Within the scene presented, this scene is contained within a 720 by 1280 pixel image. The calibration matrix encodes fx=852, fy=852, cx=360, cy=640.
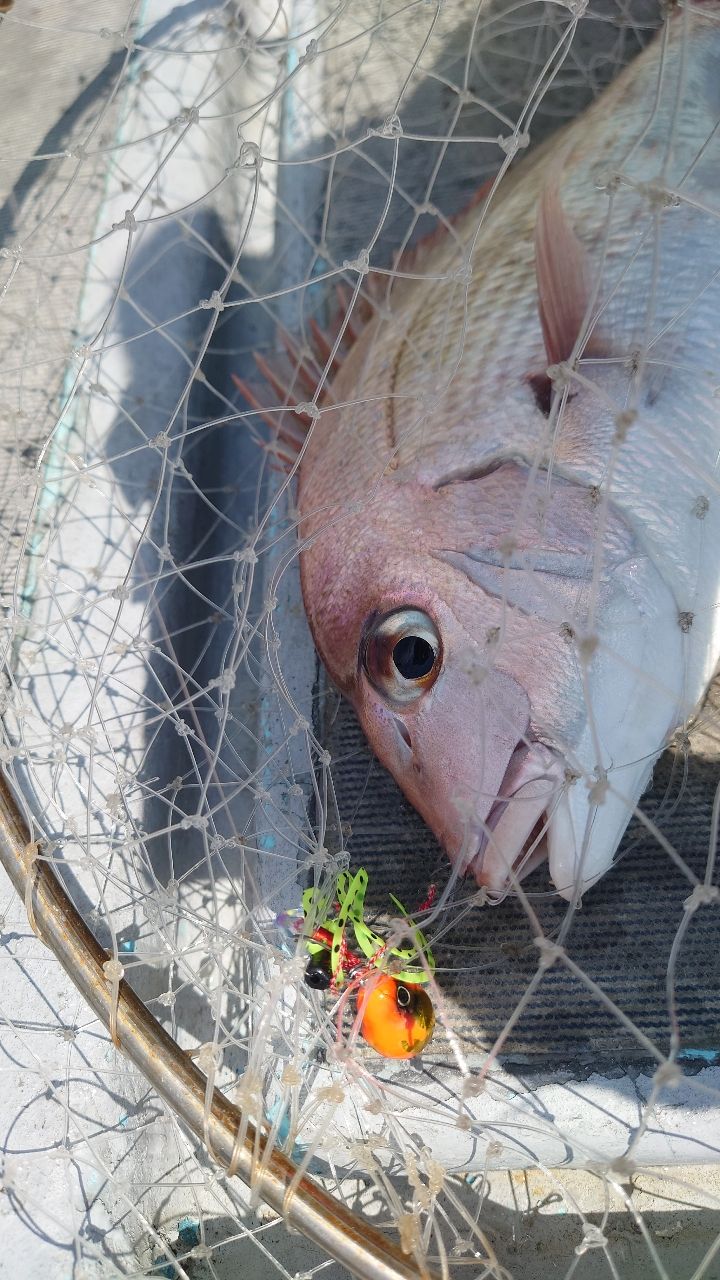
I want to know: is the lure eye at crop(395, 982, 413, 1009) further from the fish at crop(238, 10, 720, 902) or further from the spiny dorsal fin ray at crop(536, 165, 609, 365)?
the spiny dorsal fin ray at crop(536, 165, 609, 365)

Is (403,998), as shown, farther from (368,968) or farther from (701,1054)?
(701,1054)

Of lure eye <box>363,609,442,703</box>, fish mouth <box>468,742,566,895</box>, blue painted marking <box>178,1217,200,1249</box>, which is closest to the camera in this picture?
fish mouth <box>468,742,566,895</box>

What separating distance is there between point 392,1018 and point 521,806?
0.37 m

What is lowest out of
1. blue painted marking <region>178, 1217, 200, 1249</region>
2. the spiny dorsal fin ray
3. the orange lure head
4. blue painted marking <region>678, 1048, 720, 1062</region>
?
blue painted marking <region>678, 1048, 720, 1062</region>

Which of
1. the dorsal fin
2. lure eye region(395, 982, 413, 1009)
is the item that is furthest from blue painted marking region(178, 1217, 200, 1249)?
the dorsal fin

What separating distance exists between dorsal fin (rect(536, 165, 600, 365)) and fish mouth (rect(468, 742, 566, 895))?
1.87 ft

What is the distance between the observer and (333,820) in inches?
57.5

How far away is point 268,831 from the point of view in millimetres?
1498

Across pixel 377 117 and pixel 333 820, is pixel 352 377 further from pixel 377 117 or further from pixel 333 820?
pixel 377 117

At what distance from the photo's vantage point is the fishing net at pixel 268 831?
1176mm

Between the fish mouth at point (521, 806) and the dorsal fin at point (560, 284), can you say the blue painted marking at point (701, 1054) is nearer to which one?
the fish mouth at point (521, 806)

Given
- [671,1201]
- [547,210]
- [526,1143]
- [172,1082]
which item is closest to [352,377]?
[547,210]

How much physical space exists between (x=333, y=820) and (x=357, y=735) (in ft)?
0.52

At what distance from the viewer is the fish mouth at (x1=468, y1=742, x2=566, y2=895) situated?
1.05 m
